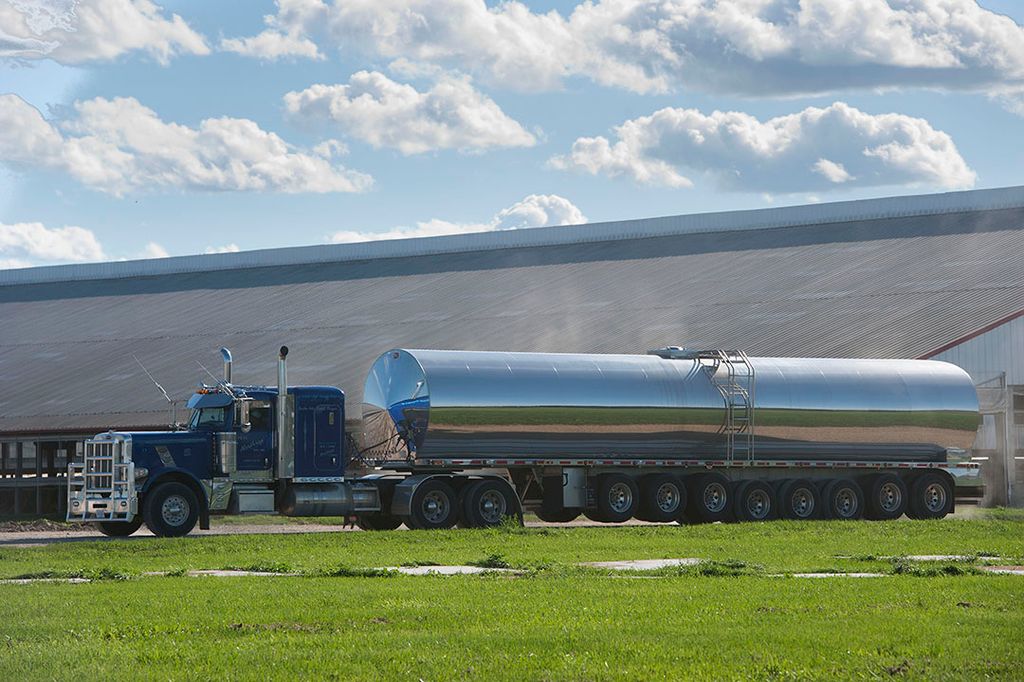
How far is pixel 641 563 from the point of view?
2494cm

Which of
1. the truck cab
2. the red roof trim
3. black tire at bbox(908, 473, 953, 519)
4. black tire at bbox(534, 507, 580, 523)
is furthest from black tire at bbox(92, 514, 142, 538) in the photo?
the red roof trim

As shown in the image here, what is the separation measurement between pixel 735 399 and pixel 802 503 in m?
3.41

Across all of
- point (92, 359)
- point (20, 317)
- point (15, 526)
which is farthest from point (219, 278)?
point (15, 526)

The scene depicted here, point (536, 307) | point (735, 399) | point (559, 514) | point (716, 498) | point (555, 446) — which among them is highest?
point (536, 307)

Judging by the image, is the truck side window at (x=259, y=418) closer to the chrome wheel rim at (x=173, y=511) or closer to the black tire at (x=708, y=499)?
the chrome wheel rim at (x=173, y=511)

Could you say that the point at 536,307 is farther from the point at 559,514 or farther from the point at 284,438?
the point at 284,438

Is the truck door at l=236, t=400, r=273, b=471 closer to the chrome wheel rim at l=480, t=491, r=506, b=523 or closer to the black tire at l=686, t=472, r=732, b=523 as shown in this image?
the chrome wheel rim at l=480, t=491, r=506, b=523

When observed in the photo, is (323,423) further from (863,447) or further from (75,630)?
(75,630)

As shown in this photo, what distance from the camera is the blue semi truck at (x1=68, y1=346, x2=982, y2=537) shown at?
35344 millimetres

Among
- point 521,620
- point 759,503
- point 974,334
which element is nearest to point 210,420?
point 759,503

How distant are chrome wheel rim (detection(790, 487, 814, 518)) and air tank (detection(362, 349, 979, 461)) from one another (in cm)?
95

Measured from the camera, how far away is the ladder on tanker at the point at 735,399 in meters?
39.4

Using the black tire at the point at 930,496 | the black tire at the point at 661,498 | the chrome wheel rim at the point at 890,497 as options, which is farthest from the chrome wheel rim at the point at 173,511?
the black tire at the point at 930,496

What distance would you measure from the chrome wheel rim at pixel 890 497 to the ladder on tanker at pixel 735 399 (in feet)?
13.6
